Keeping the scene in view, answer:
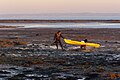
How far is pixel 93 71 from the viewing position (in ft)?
70.9

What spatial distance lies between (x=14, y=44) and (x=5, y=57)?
38.0 ft

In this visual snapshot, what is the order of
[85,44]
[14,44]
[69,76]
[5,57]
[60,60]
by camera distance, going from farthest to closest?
[14,44] < [85,44] < [5,57] < [60,60] < [69,76]

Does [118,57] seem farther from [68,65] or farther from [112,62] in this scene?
[68,65]

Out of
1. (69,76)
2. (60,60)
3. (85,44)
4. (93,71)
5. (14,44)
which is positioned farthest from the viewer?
(14,44)

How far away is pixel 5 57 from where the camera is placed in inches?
1132

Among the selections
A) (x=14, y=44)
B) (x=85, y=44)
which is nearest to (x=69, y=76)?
(x=85, y=44)

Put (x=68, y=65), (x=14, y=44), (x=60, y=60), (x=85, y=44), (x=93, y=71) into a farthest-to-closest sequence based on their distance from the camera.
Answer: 1. (x=14, y=44)
2. (x=85, y=44)
3. (x=60, y=60)
4. (x=68, y=65)
5. (x=93, y=71)

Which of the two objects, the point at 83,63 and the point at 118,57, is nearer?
the point at 83,63

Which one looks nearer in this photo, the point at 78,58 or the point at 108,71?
the point at 108,71

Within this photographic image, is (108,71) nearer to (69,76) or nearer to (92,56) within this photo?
(69,76)

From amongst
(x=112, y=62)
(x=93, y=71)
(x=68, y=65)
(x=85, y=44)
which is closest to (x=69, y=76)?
(x=93, y=71)

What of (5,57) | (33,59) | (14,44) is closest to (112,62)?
(33,59)

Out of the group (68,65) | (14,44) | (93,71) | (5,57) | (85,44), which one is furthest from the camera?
(14,44)

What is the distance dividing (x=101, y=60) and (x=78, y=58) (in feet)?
6.37
